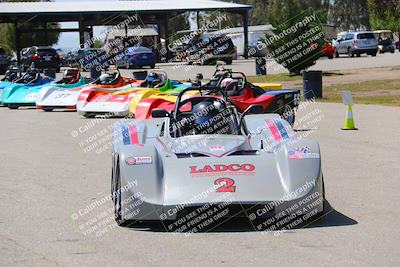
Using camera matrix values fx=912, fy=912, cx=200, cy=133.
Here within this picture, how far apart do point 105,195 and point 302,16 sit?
25.8 meters

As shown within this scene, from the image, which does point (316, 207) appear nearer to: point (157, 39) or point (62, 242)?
point (62, 242)

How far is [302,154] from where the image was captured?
28.6ft

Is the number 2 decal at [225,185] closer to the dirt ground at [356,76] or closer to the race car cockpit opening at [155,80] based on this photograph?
the race car cockpit opening at [155,80]

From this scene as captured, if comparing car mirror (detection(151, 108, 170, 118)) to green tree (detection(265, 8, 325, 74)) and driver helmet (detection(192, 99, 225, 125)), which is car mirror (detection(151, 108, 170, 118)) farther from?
green tree (detection(265, 8, 325, 74))

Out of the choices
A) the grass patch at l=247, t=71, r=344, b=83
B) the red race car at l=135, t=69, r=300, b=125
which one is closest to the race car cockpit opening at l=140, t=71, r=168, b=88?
the red race car at l=135, t=69, r=300, b=125

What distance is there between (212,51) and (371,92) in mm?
26876

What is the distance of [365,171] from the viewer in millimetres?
11812

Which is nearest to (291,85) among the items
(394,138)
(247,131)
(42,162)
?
(394,138)

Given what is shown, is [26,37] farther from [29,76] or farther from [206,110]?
[206,110]

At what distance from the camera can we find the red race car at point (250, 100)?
17.6m

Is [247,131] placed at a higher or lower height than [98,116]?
higher

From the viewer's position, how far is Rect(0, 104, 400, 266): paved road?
7.08 metres

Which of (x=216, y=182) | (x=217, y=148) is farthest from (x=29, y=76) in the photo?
(x=216, y=182)

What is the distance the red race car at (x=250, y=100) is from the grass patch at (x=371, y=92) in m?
5.72
